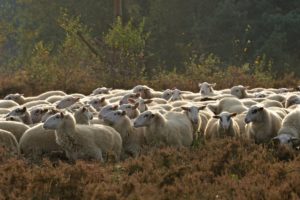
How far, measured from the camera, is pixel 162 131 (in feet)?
42.8

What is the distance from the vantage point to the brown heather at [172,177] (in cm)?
848

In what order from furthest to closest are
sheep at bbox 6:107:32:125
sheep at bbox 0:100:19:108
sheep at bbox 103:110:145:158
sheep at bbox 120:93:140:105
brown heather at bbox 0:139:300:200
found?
sheep at bbox 0:100:19:108 → sheep at bbox 120:93:140:105 → sheep at bbox 6:107:32:125 → sheep at bbox 103:110:145:158 → brown heather at bbox 0:139:300:200

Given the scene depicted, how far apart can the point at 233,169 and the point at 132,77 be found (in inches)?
700

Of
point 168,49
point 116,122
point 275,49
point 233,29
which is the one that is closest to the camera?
point 116,122

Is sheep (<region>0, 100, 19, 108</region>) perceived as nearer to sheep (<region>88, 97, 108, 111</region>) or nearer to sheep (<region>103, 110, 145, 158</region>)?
sheep (<region>88, 97, 108, 111</region>)

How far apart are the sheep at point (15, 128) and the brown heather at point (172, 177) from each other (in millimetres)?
2442

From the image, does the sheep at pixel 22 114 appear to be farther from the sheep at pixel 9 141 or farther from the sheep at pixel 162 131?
the sheep at pixel 162 131

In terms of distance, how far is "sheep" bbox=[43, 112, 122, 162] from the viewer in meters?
11.8

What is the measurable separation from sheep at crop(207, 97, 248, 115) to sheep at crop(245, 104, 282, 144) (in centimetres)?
204

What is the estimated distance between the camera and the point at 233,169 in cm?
996

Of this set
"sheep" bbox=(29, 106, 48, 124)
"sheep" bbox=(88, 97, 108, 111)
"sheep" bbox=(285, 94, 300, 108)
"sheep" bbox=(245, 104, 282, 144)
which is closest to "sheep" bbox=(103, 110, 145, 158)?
"sheep" bbox=(29, 106, 48, 124)

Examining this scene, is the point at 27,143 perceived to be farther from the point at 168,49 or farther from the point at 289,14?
the point at 168,49

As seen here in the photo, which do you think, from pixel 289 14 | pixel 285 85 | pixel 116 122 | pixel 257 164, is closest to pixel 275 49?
pixel 289 14

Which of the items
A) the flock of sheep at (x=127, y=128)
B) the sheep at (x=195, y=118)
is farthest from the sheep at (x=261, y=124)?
the sheep at (x=195, y=118)
